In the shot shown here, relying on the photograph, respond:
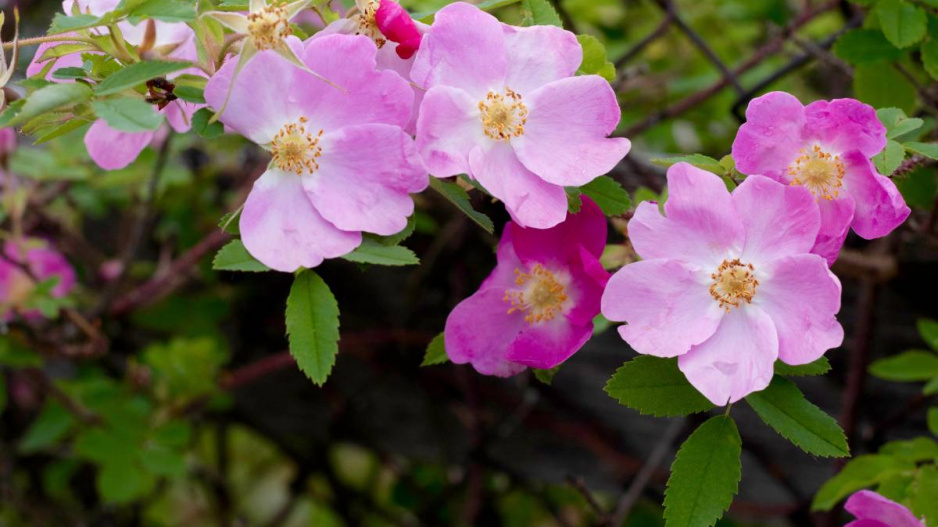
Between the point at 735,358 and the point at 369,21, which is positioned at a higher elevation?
the point at 369,21

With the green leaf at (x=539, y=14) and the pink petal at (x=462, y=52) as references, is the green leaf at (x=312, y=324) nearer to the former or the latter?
the pink petal at (x=462, y=52)

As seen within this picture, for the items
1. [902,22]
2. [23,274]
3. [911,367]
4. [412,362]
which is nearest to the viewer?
[902,22]

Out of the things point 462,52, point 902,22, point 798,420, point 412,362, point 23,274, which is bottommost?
point 412,362

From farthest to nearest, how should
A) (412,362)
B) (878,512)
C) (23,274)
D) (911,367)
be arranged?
(412,362)
(23,274)
(911,367)
(878,512)

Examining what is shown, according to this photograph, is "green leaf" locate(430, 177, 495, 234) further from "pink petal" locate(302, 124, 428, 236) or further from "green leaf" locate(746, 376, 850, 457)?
"green leaf" locate(746, 376, 850, 457)

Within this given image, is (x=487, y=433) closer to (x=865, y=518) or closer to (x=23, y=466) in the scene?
(x=865, y=518)

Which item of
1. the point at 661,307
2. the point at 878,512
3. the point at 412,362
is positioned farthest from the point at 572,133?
the point at 412,362

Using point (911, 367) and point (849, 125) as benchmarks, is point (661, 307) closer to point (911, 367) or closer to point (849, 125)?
point (849, 125)

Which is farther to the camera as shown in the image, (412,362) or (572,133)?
(412,362)
